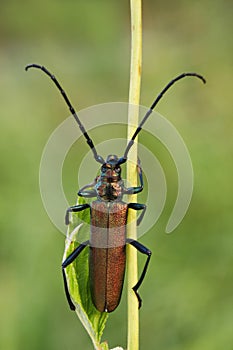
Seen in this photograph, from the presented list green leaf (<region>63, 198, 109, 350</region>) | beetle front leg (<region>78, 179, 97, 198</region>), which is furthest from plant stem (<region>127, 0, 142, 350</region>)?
beetle front leg (<region>78, 179, 97, 198</region>)

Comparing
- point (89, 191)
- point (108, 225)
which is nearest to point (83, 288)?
point (108, 225)

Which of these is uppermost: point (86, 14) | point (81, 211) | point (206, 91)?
point (86, 14)

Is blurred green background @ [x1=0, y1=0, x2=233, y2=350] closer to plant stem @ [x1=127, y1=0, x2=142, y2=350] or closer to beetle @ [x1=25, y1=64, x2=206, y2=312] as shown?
beetle @ [x1=25, y1=64, x2=206, y2=312]

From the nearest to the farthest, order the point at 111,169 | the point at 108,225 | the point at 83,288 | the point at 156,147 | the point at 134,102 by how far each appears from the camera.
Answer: the point at 134,102
the point at 83,288
the point at 108,225
the point at 111,169
the point at 156,147

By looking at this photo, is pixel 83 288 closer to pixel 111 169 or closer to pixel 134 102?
pixel 134 102

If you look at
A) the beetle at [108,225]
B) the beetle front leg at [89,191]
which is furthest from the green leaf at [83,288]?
the beetle front leg at [89,191]

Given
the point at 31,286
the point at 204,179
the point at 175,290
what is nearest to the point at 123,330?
the point at 175,290

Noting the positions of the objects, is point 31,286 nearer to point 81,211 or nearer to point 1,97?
point 81,211
